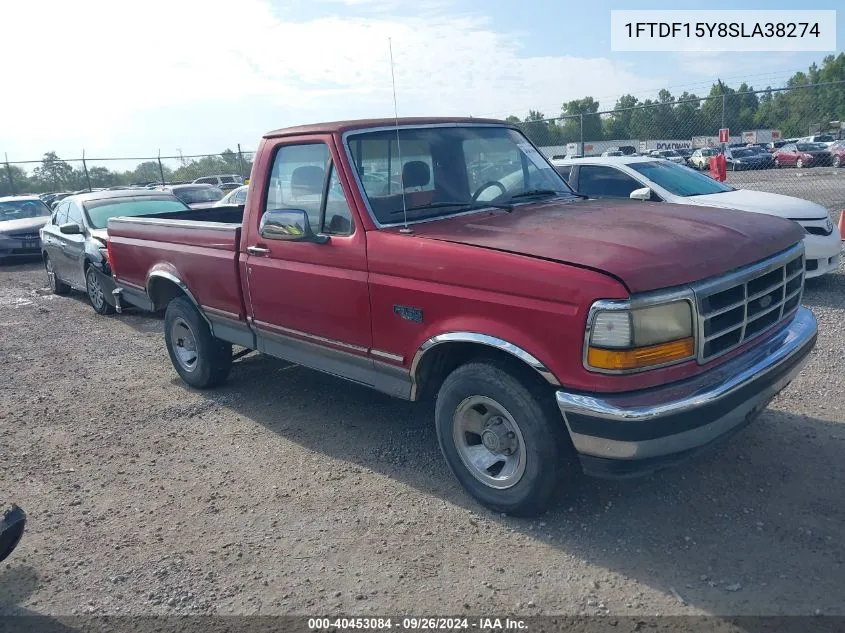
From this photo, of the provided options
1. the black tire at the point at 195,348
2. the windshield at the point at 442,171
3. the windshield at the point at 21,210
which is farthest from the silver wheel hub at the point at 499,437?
the windshield at the point at 21,210

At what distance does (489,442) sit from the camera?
144 inches

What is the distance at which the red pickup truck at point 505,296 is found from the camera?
10.2ft

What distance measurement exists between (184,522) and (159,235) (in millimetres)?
2803

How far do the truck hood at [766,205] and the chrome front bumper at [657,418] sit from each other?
16.4 feet

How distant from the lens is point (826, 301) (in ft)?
24.4

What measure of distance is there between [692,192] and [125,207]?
300 inches

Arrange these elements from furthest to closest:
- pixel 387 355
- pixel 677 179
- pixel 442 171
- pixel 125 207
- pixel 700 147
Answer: pixel 700 147
pixel 125 207
pixel 677 179
pixel 442 171
pixel 387 355

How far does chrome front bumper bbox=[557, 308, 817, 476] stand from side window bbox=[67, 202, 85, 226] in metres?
8.73

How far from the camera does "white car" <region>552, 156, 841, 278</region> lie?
775 cm

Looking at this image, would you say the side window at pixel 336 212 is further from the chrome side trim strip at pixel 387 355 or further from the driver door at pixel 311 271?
the chrome side trim strip at pixel 387 355

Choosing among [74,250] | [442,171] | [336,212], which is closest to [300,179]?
[336,212]

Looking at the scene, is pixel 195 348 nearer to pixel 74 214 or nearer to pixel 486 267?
pixel 486 267

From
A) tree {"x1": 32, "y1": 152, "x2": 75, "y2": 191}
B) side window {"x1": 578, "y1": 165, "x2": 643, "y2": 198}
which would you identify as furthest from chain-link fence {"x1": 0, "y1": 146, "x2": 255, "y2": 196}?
side window {"x1": 578, "y1": 165, "x2": 643, "y2": 198}

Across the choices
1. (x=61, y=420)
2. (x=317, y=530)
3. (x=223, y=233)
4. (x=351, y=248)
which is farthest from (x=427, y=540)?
(x=61, y=420)
